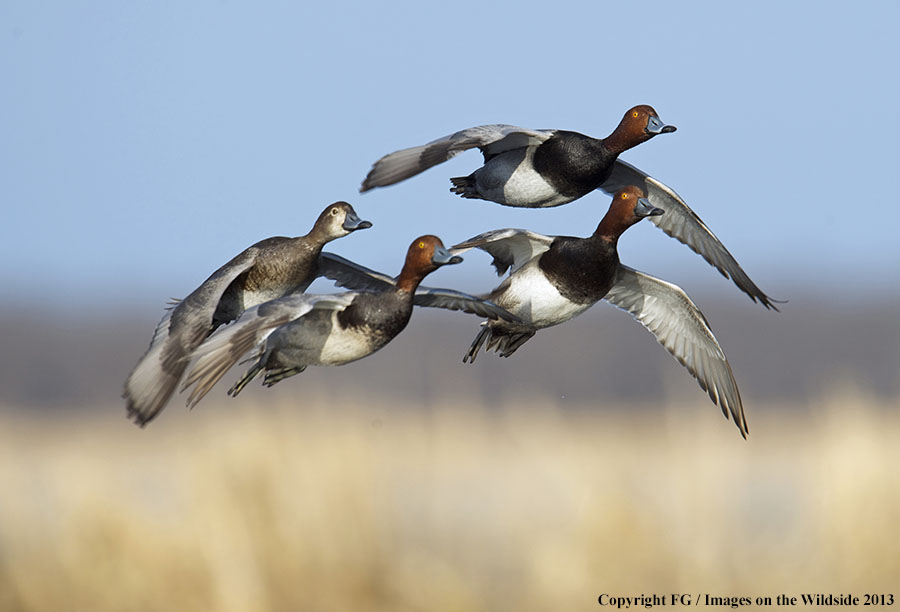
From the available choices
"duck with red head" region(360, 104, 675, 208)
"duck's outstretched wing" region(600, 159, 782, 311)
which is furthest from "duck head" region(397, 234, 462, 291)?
"duck's outstretched wing" region(600, 159, 782, 311)

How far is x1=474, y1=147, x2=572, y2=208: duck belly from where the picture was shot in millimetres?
7098

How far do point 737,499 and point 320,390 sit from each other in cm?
419

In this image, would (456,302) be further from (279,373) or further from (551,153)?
Result: (551,153)

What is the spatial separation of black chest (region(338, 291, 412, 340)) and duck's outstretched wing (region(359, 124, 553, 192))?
473mm

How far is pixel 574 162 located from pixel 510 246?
762 mm

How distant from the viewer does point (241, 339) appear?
5.82 metres

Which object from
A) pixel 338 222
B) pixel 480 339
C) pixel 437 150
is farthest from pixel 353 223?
pixel 480 339

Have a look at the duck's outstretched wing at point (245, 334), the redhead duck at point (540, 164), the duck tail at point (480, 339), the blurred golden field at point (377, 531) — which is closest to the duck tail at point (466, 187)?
the redhead duck at point (540, 164)

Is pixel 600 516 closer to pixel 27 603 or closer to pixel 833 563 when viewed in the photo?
pixel 833 563

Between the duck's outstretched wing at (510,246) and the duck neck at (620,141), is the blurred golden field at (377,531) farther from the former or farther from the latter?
the duck neck at (620,141)

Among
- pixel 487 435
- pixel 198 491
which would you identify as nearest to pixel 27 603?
pixel 198 491

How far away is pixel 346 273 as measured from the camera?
691 cm

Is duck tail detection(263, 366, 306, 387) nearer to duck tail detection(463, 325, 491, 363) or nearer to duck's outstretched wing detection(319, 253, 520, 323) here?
duck's outstretched wing detection(319, 253, 520, 323)

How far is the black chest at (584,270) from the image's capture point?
6.98 m
